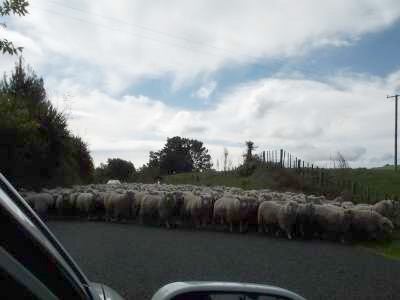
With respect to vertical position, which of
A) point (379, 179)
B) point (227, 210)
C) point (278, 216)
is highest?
point (379, 179)

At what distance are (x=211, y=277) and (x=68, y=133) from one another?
23.1 meters

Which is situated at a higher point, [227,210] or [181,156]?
[181,156]

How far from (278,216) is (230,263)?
5720 mm

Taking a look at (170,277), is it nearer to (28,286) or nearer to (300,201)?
(28,286)

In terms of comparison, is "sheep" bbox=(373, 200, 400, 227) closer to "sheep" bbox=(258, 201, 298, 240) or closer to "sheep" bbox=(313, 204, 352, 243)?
"sheep" bbox=(313, 204, 352, 243)

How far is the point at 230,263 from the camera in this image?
35.2 feet

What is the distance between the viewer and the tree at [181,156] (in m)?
81.1

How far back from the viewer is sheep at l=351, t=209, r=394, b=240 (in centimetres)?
1534

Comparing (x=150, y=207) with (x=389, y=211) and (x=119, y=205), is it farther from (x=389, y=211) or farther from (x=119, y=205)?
(x=389, y=211)

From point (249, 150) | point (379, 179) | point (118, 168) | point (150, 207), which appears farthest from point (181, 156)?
point (150, 207)

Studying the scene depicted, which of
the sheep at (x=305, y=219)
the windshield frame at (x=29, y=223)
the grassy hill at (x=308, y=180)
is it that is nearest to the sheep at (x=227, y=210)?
the sheep at (x=305, y=219)

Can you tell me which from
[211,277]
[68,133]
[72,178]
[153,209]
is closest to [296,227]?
[153,209]

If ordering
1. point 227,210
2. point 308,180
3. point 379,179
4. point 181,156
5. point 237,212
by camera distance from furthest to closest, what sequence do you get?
point 181,156, point 379,179, point 308,180, point 227,210, point 237,212

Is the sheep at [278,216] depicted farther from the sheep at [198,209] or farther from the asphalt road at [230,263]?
the sheep at [198,209]
